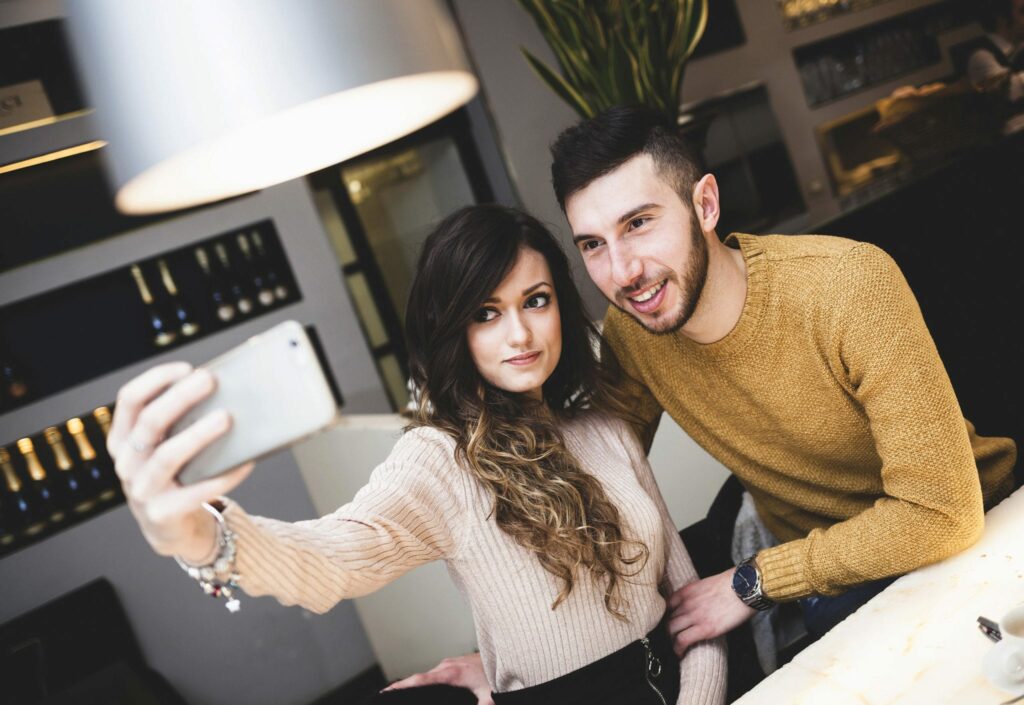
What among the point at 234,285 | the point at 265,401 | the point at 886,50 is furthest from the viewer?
the point at 886,50

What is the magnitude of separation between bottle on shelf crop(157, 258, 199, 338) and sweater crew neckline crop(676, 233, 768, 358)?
2.63 m

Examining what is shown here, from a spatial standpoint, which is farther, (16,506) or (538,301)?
(16,506)

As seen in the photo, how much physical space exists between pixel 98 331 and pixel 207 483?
310 cm

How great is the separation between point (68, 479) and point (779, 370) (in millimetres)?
2998

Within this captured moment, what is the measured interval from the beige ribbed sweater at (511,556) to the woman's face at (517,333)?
0.52 feet

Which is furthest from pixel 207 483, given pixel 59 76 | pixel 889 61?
pixel 889 61

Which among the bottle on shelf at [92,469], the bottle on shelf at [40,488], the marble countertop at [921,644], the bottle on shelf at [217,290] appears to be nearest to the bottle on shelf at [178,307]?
the bottle on shelf at [217,290]

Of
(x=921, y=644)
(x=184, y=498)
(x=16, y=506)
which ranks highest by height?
(x=184, y=498)

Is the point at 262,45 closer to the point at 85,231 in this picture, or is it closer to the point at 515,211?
the point at 515,211

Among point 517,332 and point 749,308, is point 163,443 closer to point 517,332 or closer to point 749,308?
point 517,332

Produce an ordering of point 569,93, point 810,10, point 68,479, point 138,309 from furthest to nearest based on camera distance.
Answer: point 810,10, point 138,309, point 68,479, point 569,93

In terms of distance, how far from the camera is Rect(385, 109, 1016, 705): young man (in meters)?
1.19

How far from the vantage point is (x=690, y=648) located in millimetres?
1396

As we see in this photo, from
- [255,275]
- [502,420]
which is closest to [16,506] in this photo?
[255,275]
